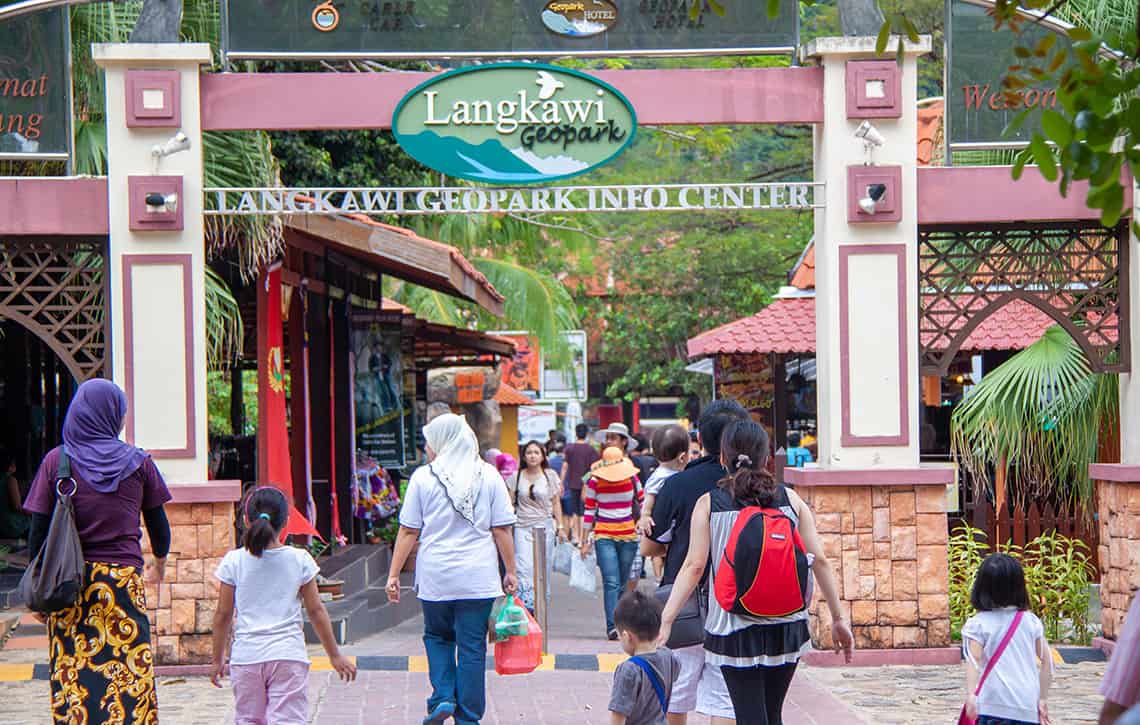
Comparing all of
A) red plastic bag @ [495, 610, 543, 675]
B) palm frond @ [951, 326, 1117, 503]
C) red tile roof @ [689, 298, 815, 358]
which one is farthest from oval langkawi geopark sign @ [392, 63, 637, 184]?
red tile roof @ [689, 298, 815, 358]

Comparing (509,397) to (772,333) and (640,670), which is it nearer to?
(772,333)

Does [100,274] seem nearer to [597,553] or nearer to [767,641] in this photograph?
[597,553]

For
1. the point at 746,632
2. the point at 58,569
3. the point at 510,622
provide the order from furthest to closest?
the point at 510,622 → the point at 58,569 → the point at 746,632

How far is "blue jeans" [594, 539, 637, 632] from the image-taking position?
12.4 meters

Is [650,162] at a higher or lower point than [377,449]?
higher

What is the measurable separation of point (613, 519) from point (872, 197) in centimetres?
358

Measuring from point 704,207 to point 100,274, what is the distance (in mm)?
4258

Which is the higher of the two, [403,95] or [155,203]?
[403,95]

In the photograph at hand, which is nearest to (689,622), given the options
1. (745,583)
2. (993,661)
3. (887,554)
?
(745,583)

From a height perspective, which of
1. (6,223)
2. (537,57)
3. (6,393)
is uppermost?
(537,57)

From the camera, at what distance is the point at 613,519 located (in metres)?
12.5

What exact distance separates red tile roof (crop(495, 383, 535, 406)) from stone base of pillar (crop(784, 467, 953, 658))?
2186 centimetres

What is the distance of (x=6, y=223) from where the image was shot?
1027 centimetres

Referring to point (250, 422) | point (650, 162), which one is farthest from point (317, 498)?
point (650, 162)
